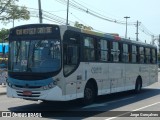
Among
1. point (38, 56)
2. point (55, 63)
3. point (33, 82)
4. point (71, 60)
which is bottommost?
point (33, 82)

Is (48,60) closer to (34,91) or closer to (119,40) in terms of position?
(34,91)

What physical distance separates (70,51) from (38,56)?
1.26m

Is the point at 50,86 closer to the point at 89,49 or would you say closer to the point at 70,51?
the point at 70,51

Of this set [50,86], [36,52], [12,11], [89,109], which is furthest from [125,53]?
[12,11]

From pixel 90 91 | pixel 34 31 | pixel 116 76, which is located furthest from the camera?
pixel 116 76

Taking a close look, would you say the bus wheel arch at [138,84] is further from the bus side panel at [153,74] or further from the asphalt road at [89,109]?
the asphalt road at [89,109]

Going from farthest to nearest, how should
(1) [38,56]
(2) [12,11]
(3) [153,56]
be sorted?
(2) [12,11]
(3) [153,56]
(1) [38,56]

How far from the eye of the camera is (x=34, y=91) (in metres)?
13.1

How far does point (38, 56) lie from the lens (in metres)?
13.3

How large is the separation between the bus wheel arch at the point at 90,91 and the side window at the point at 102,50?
1.19 meters

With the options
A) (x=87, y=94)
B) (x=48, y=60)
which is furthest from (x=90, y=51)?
(x=48, y=60)

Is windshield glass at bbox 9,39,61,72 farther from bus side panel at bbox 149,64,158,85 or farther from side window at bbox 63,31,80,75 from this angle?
bus side panel at bbox 149,64,158,85

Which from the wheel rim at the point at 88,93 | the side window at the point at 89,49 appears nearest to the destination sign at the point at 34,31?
the side window at the point at 89,49

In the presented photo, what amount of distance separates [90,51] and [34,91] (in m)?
3.45
